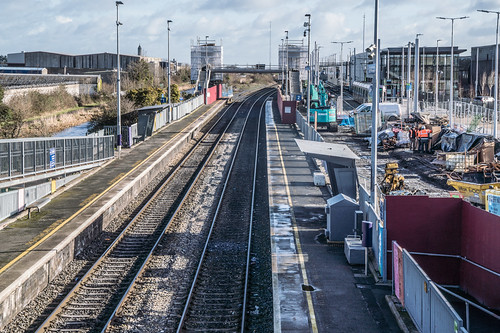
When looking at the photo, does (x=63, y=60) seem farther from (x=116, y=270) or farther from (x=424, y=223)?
(x=424, y=223)

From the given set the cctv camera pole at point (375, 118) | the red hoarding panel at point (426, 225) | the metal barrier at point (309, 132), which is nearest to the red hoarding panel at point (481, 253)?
the red hoarding panel at point (426, 225)

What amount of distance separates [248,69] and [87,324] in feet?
264

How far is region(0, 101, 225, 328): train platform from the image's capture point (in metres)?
13.9

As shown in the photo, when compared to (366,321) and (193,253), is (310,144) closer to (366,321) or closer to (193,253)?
(193,253)

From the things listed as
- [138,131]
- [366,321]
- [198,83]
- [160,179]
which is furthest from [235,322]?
[198,83]

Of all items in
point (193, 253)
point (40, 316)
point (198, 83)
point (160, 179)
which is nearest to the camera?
point (40, 316)

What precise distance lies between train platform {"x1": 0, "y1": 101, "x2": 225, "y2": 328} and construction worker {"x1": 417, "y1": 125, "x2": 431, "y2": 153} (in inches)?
626

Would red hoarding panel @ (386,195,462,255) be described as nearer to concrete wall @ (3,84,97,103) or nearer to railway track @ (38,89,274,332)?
railway track @ (38,89,274,332)

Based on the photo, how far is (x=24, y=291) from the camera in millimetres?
13703

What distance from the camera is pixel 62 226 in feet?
61.0

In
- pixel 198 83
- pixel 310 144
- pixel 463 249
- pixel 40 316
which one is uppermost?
pixel 198 83

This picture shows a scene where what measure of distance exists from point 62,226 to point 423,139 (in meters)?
25.9

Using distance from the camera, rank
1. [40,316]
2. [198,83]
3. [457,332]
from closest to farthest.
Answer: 1. [457,332]
2. [40,316]
3. [198,83]

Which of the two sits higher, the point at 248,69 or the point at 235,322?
the point at 248,69
